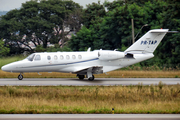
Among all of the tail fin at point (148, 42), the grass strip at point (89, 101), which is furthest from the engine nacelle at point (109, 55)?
the grass strip at point (89, 101)

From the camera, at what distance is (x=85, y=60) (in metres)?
25.8

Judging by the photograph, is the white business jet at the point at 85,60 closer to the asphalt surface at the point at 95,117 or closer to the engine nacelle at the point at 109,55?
the engine nacelle at the point at 109,55

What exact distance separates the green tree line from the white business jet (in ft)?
49.7

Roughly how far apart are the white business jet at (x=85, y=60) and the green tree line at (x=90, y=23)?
1514cm

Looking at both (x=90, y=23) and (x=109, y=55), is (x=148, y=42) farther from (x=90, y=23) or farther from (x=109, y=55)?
(x=90, y=23)

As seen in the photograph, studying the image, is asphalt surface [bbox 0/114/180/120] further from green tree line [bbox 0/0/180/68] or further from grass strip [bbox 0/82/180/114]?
green tree line [bbox 0/0/180/68]

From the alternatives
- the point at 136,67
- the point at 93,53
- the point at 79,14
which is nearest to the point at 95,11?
the point at 79,14

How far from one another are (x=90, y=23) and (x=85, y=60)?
118 ft

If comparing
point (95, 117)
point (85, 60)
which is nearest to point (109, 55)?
point (85, 60)

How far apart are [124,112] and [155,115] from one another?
51.6 inches

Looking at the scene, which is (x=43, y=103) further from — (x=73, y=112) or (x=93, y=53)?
(x=93, y=53)

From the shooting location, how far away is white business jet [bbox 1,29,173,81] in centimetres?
2475

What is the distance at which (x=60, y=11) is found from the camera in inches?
2446

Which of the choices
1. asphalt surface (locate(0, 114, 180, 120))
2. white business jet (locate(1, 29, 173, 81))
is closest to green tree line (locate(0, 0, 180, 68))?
white business jet (locate(1, 29, 173, 81))
